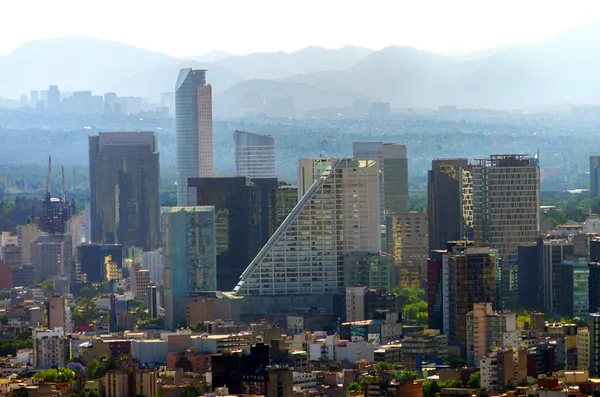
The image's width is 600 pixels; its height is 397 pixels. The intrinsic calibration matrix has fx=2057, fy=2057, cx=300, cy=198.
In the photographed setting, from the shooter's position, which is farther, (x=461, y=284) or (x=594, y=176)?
(x=594, y=176)

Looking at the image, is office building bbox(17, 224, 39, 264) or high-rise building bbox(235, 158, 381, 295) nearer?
high-rise building bbox(235, 158, 381, 295)

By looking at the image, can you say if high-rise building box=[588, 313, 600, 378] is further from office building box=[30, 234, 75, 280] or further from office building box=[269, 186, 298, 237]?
office building box=[30, 234, 75, 280]

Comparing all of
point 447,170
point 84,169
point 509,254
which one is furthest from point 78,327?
point 84,169

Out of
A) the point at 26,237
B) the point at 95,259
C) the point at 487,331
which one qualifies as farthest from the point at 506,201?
the point at 26,237

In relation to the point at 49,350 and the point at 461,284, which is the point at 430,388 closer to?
the point at 461,284

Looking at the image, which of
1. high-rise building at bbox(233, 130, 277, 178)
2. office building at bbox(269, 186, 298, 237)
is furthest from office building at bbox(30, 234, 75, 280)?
high-rise building at bbox(233, 130, 277, 178)

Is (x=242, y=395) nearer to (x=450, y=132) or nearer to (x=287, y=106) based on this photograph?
(x=450, y=132)
